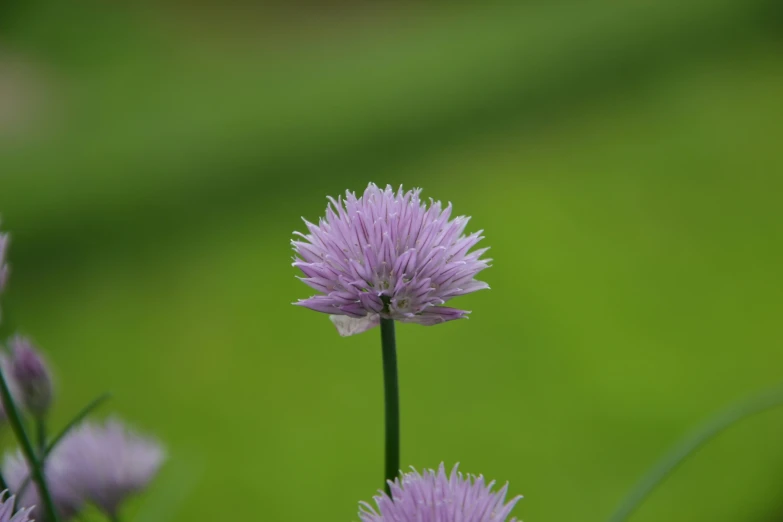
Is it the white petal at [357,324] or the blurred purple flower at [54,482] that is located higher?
the white petal at [357,324]

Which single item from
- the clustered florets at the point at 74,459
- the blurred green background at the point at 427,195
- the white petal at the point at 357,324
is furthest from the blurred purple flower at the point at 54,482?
the blurred green background at the point at 427,195

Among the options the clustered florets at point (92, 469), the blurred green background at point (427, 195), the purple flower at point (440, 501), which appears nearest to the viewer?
the purple flower at point (440, 501)

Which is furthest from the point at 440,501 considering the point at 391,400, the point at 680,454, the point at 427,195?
the point at 427,195

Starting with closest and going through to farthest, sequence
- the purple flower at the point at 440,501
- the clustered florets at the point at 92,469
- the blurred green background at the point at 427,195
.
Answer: the purple flower at the point at 440,501 → the clustered florets at the point at 92,469 → the blurred green background at the point at 427,195

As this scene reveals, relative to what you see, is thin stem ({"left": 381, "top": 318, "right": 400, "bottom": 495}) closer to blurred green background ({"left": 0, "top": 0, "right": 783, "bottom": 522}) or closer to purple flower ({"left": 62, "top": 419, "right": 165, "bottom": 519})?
purple flower ({"left": 62, "top": 419, "right": 165, "bottom": 519})

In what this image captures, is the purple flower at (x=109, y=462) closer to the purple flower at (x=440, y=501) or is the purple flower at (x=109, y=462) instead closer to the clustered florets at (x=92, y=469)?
the clustered florets at (x=92, y=469)

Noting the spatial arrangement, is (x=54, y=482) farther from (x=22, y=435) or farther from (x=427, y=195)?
(x=427, y=195)

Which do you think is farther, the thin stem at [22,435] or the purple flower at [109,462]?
the purple flower at [109,462]

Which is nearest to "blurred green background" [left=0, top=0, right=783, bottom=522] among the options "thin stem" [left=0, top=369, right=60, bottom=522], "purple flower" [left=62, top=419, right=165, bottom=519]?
"purple flower" [left=62, top=419, right=165, bottom=519]
